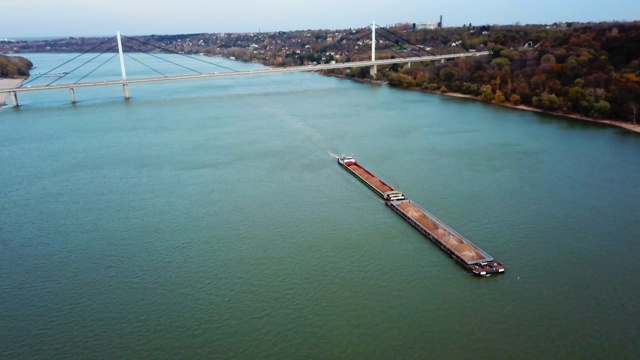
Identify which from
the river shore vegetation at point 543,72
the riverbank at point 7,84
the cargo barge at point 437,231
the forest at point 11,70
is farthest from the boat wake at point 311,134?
the forest at point 11,70

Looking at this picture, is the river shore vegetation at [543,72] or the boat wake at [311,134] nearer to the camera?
the boat wake at [311,134]

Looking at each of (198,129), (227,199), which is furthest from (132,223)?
(198,129)

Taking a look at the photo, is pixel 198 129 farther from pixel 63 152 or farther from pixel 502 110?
pixel 502 110

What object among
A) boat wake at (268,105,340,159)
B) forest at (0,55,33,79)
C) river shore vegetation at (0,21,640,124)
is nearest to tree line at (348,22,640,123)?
river shore vegetation at (0,21,640,124)

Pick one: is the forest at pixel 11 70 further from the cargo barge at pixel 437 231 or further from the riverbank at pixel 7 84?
the cargo barge at pixel 437 231

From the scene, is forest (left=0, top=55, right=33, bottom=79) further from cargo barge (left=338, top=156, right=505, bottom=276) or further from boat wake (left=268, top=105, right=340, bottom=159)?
cargo barge (left=338, top=156, right=505, bottom=276)

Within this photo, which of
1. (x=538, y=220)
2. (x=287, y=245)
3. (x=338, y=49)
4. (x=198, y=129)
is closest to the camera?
(x=287, y=245)

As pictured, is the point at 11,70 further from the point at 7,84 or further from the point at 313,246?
the point at 313,246
